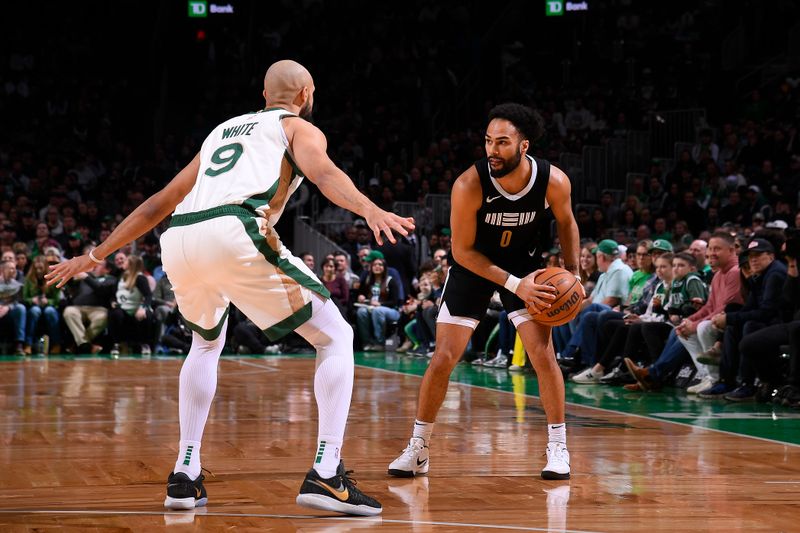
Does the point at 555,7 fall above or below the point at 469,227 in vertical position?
above

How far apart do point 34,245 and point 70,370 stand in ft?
14.4

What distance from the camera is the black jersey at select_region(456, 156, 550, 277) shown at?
542 cm

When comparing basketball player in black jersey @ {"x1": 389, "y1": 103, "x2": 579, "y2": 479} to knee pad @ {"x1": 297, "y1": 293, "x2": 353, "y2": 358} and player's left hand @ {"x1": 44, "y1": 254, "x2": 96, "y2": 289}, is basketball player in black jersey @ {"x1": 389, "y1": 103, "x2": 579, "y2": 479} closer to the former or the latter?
knee pad @ {"x1": 297, "y1": 293, "x2": 353, "y2": 358}

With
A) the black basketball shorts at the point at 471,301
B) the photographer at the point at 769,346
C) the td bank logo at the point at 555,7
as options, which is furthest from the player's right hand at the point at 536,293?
the td bank logo at the point at 555,7

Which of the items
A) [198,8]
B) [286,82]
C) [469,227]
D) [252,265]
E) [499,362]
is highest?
[198,8]

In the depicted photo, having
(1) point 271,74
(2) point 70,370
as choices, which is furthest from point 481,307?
(2) point 70,370

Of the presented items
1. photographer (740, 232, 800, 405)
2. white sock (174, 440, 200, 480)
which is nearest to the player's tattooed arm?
white sock (174, 440, 200, 480)

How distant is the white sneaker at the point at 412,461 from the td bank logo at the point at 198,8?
20068 millimetres

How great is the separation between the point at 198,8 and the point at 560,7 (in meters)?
7.68

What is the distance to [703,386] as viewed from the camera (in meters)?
9.38

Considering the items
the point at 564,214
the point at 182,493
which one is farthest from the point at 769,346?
the point at 182,493

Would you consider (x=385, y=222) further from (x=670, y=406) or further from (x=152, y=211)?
(x=670, y=406)

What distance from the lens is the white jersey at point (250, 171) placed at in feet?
14.2

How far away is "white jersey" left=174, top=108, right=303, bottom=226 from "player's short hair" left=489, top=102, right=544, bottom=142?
1.30m
